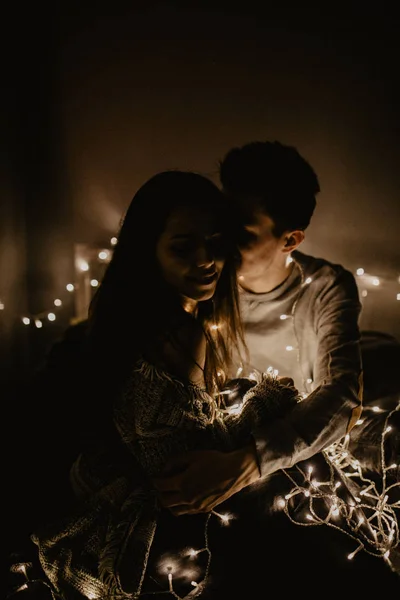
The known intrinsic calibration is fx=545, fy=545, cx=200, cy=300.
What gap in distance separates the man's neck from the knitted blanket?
479 mm

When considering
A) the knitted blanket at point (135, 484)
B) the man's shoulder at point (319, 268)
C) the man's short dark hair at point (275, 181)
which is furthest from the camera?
the man's shoulder at point (319, 268)

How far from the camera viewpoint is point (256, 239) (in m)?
1.75

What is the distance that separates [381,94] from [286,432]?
163cm

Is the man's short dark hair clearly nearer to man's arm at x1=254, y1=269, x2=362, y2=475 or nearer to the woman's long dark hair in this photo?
the woman's long dark hair

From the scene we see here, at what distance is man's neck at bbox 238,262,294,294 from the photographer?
1.89m

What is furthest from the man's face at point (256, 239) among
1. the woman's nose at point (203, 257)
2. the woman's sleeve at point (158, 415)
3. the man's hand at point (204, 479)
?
the man's hand at point (204, 479)

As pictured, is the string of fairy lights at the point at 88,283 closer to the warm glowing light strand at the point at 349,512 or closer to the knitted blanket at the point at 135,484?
the warm glowing light strand at the point at 349,512

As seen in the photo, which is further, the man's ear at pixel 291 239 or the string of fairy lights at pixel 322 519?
the man's ear at pixel 291 239

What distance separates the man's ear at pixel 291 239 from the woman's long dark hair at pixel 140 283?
25 cm

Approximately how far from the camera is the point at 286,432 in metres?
1.45

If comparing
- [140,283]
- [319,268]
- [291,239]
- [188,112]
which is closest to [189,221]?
[140,283]

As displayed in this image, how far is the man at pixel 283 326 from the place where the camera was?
138cm

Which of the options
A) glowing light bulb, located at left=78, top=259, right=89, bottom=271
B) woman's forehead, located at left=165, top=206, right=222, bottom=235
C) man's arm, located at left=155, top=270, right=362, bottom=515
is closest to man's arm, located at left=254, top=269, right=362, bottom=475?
man's arm, located at left=155, top=270, right=362, bottom=515

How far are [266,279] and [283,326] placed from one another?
7.5 inches
